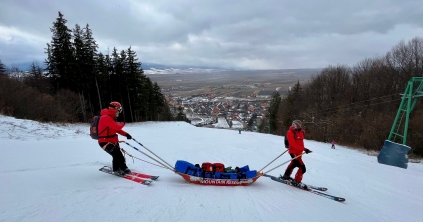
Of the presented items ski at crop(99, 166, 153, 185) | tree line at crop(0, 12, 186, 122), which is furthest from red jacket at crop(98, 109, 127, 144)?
tree line at crop(0, 12, 186, 122)

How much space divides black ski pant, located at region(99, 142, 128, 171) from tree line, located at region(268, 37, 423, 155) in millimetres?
24406

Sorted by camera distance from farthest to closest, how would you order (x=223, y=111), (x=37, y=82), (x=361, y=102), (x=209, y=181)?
(x=223, y=111)
(x=37, y=82)
(x=361, y=102)
(x=209, y=181)

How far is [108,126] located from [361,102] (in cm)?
3682

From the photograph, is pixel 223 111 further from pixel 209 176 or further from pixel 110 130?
pixel 110 130

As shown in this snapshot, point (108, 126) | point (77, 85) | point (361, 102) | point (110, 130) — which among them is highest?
point (77, 85)

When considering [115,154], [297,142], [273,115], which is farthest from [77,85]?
[273,115]

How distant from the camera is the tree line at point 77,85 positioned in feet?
68.0

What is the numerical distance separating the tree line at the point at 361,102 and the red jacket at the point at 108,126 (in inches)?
970

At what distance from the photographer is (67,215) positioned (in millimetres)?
3340

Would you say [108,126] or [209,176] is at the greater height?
[108,126]

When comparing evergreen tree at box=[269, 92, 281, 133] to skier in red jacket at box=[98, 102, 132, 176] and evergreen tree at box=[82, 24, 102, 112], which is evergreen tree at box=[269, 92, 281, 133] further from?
skier in red jacket at box=[98, 102, 132, 176]

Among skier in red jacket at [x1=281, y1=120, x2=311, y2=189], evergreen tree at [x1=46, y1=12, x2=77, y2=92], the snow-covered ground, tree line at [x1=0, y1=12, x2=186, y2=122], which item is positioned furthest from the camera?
evergreen tree at [x1=46, y1=12, x2=77, y2=92]

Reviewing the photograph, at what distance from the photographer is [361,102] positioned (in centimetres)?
3203

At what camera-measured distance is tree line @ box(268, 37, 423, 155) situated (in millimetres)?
22203
